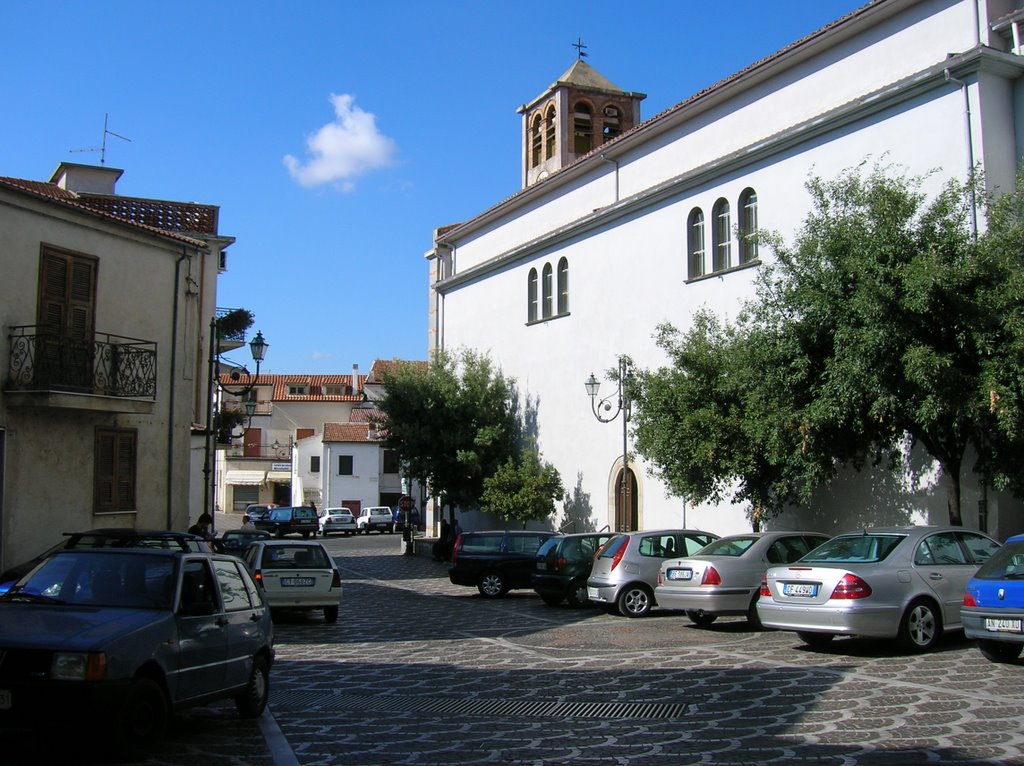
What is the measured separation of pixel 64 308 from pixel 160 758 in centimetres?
1255

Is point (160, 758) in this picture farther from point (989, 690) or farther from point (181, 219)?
point (181, 219)

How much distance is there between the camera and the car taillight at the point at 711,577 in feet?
48.7

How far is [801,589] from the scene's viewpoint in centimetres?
1225

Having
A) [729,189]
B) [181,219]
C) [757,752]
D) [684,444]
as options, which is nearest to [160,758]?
[757,752]

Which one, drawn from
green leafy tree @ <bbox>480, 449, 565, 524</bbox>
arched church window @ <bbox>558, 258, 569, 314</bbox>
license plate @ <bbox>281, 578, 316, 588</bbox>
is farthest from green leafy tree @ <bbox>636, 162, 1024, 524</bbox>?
arched church window @ <bbox>558, 258, 569, 314</bbox>

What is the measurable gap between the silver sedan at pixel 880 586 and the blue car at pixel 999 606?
39.0 inches

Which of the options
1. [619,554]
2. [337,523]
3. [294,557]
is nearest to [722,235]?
[619,554]

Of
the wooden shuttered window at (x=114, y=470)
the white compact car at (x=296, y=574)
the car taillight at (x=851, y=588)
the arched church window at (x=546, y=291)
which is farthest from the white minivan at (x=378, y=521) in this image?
the car taillight at (x=851, y=588)

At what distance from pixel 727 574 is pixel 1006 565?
15.4 feet

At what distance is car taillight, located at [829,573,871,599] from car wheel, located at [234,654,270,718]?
21.4ft

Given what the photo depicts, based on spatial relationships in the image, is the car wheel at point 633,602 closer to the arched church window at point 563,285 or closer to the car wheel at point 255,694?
the car wheel at point 255,694

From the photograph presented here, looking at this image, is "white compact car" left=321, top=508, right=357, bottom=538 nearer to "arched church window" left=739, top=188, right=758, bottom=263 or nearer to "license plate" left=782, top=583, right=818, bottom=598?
"arched church window" left=739, top=188, right=758, bottom=263

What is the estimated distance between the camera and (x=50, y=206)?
17.5m

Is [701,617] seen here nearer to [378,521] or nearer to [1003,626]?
[1003,626]
